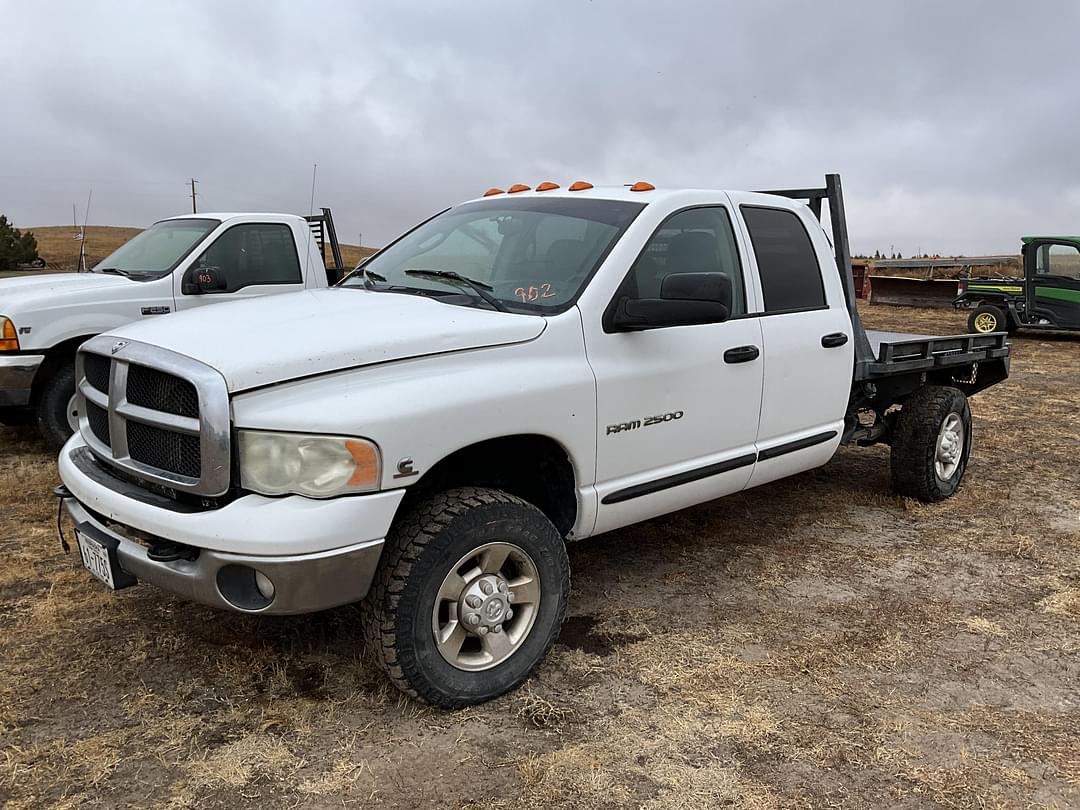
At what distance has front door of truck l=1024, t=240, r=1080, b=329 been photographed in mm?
16047

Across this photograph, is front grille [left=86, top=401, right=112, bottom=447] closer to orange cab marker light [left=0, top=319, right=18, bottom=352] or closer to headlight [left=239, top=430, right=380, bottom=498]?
headlight [left=239, top=430, right=380, bottom=498]

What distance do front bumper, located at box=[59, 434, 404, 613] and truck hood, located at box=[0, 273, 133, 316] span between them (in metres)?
4.06

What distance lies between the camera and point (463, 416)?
3.12 meters

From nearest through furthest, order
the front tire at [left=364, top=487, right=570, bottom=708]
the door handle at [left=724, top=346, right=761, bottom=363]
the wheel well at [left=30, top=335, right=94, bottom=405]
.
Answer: the front tire at [left=364, top=487, right=570, bottom=708] < the door handle at [left=724, top=346, right=761, bottom=363] < the wheel well at [left=30, top=335, right=94, bottom=405]

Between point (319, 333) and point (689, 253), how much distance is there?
1814 mm

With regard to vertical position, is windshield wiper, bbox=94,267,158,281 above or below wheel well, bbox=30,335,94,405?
above

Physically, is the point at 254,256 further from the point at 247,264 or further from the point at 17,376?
the point at 17,376

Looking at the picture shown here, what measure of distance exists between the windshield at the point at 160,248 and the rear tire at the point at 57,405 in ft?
3.68

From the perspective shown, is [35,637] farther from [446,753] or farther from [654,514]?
[654,514]

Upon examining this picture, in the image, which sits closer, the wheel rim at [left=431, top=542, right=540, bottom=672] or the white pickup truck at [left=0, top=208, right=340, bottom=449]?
the wheel rim at [left=431, top=542, right=540, bottom=672]

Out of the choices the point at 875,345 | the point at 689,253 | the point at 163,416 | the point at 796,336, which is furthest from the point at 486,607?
the point at 875,345

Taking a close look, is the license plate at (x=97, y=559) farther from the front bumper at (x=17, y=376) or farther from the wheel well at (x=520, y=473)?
the front bumper at (x=17, y=376)

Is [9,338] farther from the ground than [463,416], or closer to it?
farther from the ground

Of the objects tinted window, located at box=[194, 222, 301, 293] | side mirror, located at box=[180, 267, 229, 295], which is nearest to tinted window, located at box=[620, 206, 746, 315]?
side mirror, located at box=[180, 267, 229, 295]
